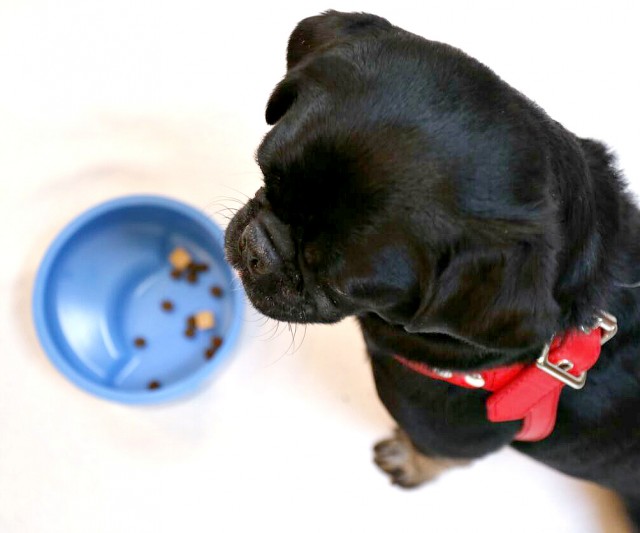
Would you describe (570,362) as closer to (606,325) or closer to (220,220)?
(606,325)

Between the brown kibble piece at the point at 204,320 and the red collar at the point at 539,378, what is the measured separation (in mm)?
887

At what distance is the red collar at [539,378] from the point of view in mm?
1158

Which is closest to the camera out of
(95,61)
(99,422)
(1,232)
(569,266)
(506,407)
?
(569,266)

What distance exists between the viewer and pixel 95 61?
229 centimetres

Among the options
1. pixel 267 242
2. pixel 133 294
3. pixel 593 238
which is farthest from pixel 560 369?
pixel 133 294

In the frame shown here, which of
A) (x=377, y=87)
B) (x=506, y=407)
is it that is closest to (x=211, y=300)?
(x=506, y=407)

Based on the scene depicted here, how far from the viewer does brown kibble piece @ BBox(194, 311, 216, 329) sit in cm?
210

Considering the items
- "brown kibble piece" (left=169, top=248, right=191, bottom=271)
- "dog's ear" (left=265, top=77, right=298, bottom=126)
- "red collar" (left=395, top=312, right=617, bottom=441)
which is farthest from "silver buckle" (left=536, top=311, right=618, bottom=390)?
"brown kibble piece" (left=169, top=248, right=191, bottom=271)

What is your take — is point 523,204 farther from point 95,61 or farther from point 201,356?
point 95,61

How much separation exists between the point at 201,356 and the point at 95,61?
1.14 meters

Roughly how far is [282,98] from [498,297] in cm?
55

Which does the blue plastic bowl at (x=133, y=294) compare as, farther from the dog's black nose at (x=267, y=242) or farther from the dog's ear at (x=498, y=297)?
the dog's ear at (x=498, y=297)

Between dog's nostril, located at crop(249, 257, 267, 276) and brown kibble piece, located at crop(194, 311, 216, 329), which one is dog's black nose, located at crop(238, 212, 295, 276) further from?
brown kibble piece, located at crop(194, 311, 216, 329)

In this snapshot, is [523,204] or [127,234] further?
[127,234]
